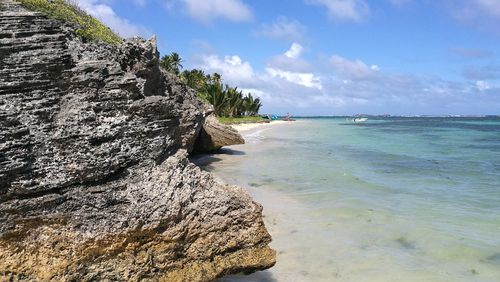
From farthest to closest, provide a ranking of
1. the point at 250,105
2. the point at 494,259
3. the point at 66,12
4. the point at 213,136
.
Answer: the point at 250,105, the point at 213,136, the point at 66,12, the point at 494,259

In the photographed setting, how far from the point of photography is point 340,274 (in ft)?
24.4

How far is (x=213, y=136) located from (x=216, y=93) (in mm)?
48333

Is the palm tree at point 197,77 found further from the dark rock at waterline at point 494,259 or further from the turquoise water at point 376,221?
the dark rock at waterline at point 494,259

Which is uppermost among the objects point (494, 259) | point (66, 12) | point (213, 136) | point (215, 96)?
point (66, 12)

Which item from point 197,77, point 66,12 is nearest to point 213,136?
point 66,12

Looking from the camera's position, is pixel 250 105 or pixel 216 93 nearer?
pixel 216 93

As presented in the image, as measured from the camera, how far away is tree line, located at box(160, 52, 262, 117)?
69875mm

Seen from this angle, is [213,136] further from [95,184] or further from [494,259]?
[95,184]

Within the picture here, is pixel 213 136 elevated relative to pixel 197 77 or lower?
lower

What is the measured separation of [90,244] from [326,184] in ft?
37.3

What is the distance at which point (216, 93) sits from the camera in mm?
70188

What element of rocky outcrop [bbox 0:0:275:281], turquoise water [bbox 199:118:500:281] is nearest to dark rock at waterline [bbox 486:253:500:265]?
turquoise water [bbox 199:118:500:281]

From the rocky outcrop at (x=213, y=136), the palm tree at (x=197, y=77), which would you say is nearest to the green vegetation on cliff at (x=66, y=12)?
the rocky outcrop at (x=213, y=136)

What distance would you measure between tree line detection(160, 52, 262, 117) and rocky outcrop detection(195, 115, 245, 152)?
2423 centimetres
